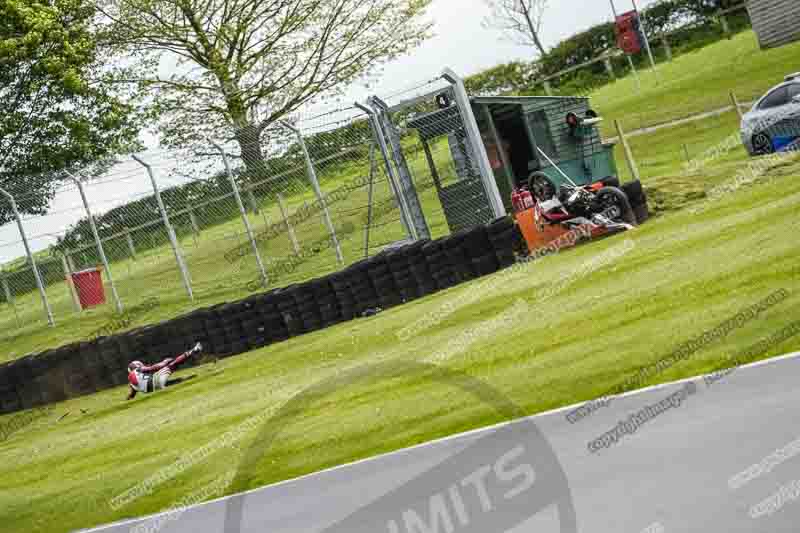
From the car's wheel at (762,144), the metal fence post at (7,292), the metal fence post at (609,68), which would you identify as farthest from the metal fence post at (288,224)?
the metal fence post at (609,68)

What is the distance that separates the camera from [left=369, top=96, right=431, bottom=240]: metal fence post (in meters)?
22.9

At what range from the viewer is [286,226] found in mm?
24781

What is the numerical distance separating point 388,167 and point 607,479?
16181mm

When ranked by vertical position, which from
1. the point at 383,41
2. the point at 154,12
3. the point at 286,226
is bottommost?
the point at 286,226

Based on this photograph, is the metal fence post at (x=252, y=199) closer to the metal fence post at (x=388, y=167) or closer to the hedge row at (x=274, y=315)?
the metal fence post at (x=388, y=167)

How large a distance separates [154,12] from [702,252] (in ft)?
81.2

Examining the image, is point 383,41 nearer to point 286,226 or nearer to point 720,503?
point 286,226

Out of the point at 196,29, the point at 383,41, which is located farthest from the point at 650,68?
the point at 196,29

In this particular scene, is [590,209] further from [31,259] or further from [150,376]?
[31,259]

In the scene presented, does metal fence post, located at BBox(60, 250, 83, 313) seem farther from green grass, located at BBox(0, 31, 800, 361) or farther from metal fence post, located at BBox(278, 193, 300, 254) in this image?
metal fence post, located at BBox(278, 193, 300, 254)

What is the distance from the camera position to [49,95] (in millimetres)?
33281

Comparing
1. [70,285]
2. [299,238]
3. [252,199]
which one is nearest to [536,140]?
[299,238]

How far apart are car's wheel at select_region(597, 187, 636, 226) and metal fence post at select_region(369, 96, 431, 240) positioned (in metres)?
4.75

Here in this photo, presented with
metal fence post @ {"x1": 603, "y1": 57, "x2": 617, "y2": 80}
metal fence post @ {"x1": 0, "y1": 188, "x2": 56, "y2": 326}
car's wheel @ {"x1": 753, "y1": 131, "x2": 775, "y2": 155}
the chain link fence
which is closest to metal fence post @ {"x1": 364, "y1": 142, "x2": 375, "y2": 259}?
the chain link fence
